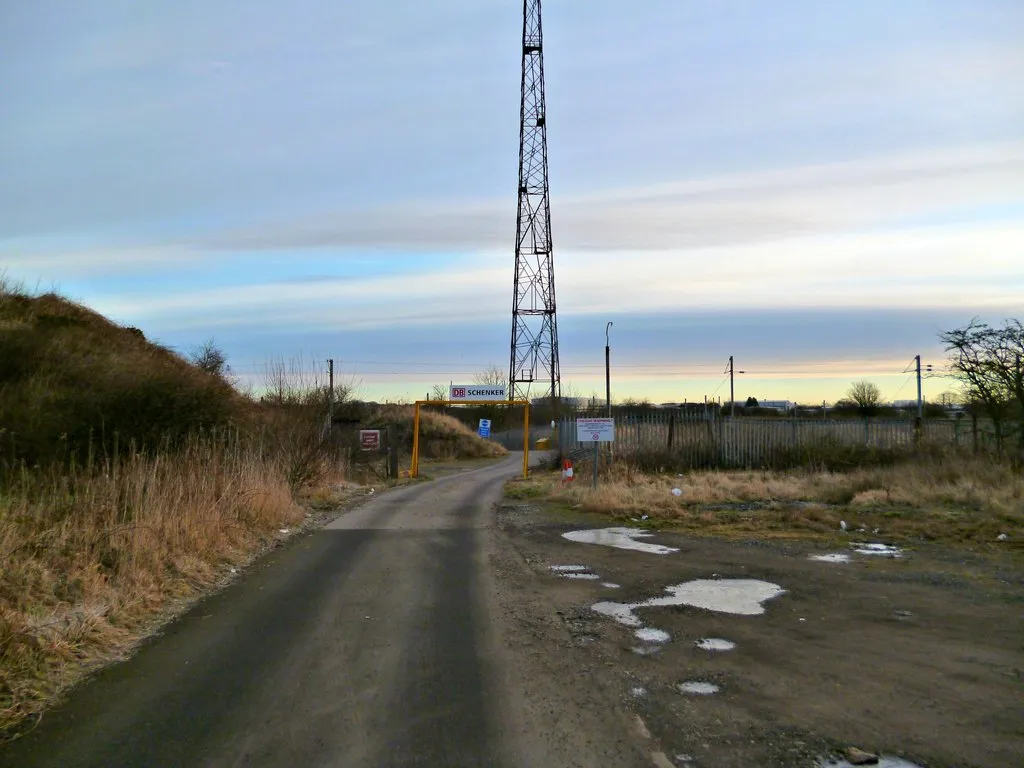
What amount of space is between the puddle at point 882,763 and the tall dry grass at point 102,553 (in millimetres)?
4775

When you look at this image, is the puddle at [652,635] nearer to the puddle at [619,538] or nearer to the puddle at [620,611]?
the puddle at [620,611]

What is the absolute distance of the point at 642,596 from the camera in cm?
866

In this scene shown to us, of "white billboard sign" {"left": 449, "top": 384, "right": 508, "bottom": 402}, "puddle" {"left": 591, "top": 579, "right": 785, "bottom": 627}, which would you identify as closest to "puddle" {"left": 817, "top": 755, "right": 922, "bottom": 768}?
"puddle" {"left": 591, "top": 579, "right": 785, "bottom": 627}

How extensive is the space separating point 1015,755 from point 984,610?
3.90 m

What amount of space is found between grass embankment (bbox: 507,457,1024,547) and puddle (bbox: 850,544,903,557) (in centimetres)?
68

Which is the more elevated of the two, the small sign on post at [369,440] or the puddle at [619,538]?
the small sign on post at [369,440]

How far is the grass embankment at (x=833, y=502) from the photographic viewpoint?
43.5ft

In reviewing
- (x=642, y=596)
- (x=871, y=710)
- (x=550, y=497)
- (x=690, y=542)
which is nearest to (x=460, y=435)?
(x=550, y=497)

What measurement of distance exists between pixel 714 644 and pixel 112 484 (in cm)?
745

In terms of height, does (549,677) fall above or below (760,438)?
below

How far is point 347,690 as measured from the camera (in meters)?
5.57

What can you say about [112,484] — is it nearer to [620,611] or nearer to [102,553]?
[102,553]

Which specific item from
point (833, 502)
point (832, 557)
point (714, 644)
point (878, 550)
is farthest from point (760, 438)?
point (714, 644)

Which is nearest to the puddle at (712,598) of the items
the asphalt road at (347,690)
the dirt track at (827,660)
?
the dirt track at (827,660)
